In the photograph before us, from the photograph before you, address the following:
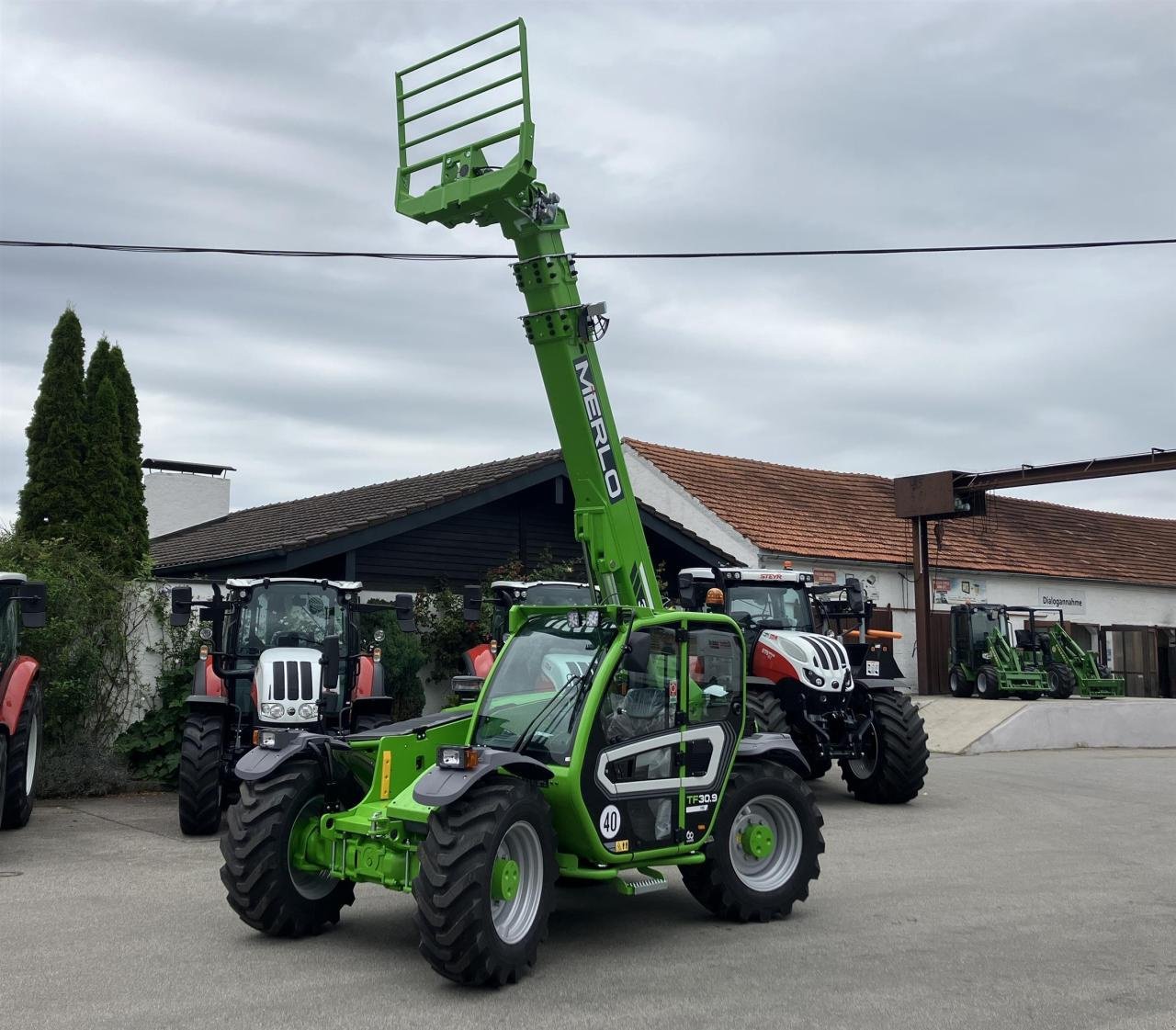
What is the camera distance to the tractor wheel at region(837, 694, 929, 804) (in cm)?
1312

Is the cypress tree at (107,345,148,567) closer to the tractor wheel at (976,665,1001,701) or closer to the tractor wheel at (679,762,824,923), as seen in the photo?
the tractor wheel at (679,762,824,923)

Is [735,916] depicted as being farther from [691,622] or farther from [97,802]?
[97,802]

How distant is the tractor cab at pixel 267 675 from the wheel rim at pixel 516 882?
538 cm

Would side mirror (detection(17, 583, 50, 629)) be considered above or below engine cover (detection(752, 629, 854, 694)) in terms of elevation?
above

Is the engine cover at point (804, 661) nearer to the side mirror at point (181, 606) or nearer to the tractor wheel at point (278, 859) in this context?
the side mirror at point (181, 606)

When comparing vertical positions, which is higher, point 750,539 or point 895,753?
point 750,539

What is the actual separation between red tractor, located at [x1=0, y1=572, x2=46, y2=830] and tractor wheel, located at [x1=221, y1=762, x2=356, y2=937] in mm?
4581

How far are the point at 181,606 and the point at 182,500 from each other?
19794mm

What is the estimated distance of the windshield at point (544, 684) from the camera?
702cm

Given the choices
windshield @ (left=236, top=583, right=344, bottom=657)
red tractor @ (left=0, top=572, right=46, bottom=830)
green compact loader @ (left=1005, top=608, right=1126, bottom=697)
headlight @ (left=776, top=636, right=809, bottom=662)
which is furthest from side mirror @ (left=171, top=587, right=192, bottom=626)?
green compact loader @ (left=1005, top=608, right=1126, bottom=697)

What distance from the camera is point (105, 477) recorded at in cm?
1905

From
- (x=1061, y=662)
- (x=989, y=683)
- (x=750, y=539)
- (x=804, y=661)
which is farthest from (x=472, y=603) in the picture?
(x=1061, y=662)

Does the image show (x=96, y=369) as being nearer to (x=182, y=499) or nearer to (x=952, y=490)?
(x=182, y=499)

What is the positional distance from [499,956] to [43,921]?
3.28m
